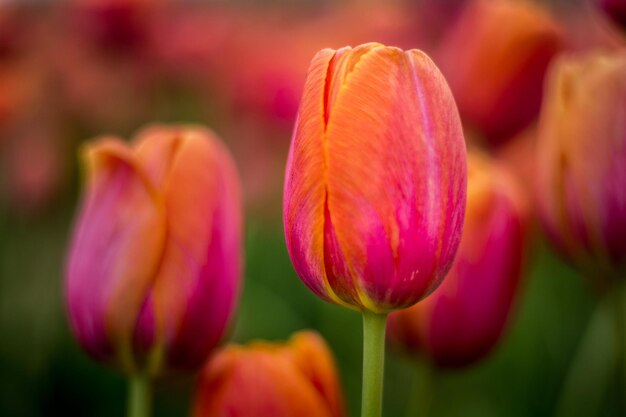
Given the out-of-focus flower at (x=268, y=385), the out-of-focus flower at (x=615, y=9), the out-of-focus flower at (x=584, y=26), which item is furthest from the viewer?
the out-of-focus flower at (x=584, y=26)

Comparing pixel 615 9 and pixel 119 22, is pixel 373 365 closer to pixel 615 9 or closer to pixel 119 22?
pixel 615 9

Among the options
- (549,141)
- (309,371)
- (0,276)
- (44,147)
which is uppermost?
(549,141)

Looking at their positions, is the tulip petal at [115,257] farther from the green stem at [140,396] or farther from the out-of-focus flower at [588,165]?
the out-of-focus flower at [588,165]

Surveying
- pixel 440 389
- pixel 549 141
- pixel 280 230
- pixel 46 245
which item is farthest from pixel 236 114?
pixel 549 141

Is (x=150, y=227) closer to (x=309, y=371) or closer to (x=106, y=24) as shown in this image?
(x=309, y=371)

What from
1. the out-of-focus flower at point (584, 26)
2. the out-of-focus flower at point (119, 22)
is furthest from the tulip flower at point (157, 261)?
the out-of-focus flower at point (584, 26)

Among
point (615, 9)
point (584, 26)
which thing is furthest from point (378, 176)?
point (584, 26)

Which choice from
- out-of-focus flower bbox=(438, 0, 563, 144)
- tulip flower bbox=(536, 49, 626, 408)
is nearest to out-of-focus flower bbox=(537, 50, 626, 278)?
tulip flower bbox=(536, 49, 626, 408)
